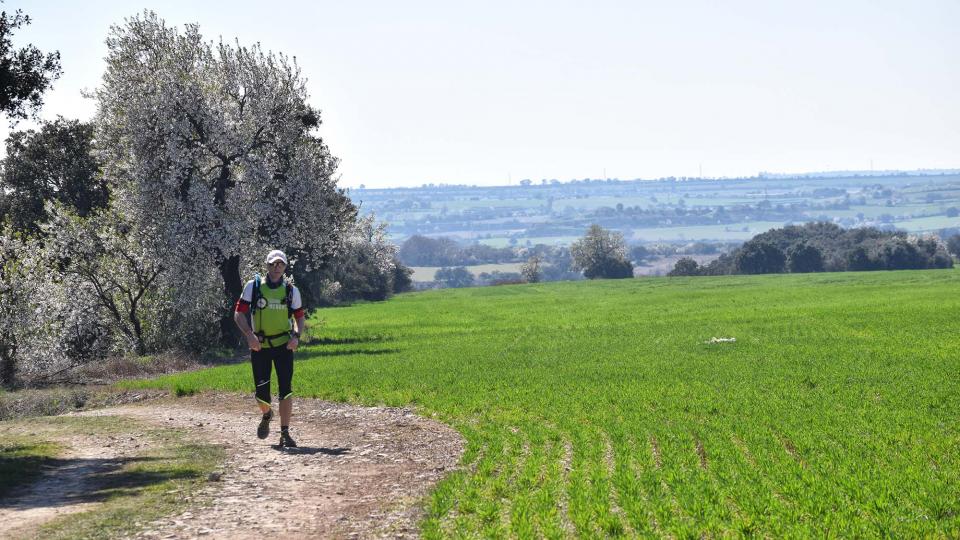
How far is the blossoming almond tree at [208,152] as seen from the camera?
4338 cm

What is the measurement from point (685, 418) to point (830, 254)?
140m

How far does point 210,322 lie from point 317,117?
10404mm

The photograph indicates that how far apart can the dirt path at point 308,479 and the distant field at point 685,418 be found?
0.62 meters

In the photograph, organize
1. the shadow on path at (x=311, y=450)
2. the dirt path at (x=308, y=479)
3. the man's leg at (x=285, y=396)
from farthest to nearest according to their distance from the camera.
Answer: the man's leg at (x=285, y=396)
the shadow on path at (x=311, y=450)
the dirt path at (x=308, y=479)

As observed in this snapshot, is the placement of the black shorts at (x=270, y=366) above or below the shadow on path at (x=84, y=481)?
above

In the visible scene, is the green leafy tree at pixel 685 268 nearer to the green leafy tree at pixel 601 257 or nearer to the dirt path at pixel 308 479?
the green leafy tree at pixel 601 257

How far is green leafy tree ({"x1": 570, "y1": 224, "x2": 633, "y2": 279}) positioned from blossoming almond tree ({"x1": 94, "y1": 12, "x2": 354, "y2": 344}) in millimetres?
122215

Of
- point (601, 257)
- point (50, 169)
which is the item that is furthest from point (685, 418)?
point (601, 257)

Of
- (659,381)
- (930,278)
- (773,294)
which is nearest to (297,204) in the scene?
(659,381)

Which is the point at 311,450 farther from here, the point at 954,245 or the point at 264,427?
the point at 954,245

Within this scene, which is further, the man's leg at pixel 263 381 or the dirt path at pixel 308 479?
the man's leg at pixel 263 381

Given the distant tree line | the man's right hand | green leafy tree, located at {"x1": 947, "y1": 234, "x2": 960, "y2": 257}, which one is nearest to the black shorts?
the man's right hand

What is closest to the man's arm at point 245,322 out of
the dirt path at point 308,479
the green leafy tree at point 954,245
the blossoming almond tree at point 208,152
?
the dirt path at point 308,479

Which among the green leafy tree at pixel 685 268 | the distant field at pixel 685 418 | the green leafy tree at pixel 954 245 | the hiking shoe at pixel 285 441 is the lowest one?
the green leafy tree at pixel 954 245
